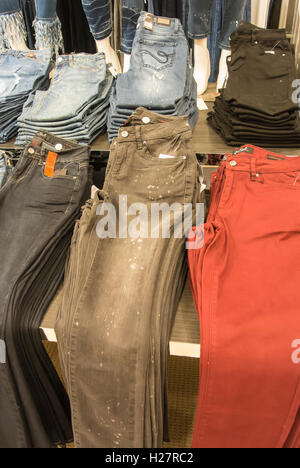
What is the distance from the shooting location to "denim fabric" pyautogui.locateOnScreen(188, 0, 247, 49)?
142 centimetres

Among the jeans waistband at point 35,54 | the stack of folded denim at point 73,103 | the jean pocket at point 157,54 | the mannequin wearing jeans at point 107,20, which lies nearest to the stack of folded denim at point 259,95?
the jean pocket at point 157,54

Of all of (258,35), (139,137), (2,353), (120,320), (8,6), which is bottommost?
(2,353)

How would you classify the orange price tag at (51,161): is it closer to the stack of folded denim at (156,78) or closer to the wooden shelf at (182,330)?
the stack of folded denim at (156,78)

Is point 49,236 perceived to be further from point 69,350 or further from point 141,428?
point 141,428

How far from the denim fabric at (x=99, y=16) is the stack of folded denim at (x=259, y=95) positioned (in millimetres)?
661

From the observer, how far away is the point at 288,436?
79 centimetres

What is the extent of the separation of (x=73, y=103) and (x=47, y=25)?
0.72 metres

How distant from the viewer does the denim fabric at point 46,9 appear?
1612mm

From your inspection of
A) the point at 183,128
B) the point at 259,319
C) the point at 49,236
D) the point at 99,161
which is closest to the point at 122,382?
the point at 259,319

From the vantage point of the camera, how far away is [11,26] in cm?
174

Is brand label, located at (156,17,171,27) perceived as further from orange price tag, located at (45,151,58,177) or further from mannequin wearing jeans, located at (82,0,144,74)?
orange price tag, located at (45,151,58,177)

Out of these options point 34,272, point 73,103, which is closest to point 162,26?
point 73,103

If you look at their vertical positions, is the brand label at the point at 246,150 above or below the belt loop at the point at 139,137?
below

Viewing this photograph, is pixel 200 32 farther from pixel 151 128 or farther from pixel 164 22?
pixel 151 128
